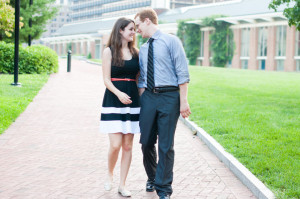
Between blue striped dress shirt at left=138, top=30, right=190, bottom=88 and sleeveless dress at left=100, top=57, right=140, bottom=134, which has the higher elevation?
blue striped dress shirt at left=138, top=30, right=190, bottom=88

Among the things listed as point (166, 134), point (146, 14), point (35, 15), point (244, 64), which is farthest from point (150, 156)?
point (244, 64)

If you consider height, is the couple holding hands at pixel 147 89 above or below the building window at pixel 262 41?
below

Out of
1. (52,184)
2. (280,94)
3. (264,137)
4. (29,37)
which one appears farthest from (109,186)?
(29,37)

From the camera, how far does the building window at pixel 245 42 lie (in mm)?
45681

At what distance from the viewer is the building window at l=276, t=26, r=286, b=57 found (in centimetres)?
4184

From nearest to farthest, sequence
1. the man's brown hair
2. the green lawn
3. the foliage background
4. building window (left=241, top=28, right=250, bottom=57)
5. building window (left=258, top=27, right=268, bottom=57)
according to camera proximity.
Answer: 1. the man's brown hair
2. the green lawn
3. the foliage background
4. building window (left=258, top=27, right=268, bottom=57)
5. building window (left=241, top=28, right=250, bottom=57)

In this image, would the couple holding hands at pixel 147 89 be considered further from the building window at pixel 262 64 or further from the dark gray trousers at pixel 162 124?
the building window at pixel 262 64

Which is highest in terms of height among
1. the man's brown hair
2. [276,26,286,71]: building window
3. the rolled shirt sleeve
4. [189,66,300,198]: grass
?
[276,26,286,71]: building window

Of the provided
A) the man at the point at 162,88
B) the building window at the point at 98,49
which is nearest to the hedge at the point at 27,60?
the man at the point at 162,88

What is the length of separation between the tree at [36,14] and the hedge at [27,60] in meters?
4.05

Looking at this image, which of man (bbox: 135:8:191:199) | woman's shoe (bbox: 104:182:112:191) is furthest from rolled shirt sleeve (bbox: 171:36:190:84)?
woman's shoe (bbox: 104:182:112:191)

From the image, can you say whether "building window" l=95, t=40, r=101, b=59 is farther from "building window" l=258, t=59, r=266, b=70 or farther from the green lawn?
the green lawn

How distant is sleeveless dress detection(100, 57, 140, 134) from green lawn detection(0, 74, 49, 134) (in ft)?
15.1

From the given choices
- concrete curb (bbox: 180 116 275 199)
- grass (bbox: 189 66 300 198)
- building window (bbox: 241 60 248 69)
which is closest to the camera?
concrete curb (bbox: 180 116 275 199)
